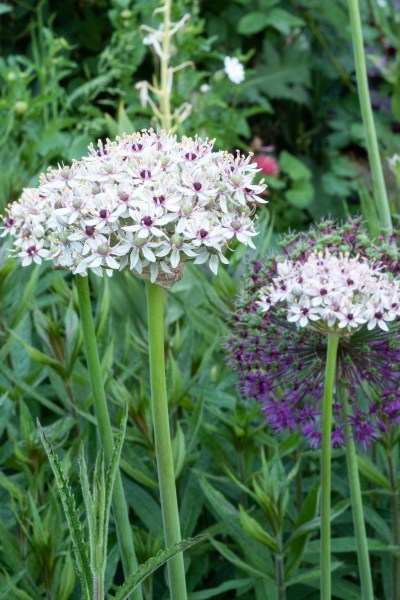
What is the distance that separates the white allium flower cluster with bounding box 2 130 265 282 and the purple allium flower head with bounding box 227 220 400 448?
202 mm

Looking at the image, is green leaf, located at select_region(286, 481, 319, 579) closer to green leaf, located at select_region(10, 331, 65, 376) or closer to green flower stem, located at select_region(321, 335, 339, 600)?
green flower stem, located at select_region(321, 335, 339, 600)

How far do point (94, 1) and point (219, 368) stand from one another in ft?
8.24

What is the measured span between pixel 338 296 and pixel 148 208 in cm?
23

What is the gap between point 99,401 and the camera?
1.10 meters

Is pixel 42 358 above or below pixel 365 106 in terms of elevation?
below

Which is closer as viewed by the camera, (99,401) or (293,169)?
(99,401)

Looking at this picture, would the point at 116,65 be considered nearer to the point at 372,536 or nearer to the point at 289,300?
the point at 372,536

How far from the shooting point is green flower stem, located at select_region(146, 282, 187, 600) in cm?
104

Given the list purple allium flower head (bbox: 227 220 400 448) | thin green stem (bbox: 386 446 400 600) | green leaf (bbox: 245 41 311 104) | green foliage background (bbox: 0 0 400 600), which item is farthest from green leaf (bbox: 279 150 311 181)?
purple allium flower head (bbox: 227 220 400 448)

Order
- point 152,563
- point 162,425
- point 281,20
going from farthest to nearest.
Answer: point 281,20
point 162,425
point 152,563

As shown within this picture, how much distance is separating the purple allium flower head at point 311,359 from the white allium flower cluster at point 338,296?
0.25ft

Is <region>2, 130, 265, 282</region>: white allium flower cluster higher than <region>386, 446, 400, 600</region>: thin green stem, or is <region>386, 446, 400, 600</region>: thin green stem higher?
<region>2, 130, 265, 282</region>: white allium flower cluster

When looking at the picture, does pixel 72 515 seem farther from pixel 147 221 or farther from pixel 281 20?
pixel 281 20

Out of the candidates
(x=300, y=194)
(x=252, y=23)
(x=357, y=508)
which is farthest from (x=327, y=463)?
(x=252, y=23)
